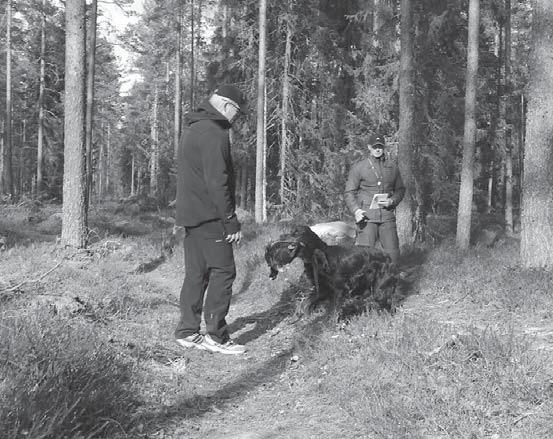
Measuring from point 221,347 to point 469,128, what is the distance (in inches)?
408

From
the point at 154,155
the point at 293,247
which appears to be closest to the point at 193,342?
the point at 293,247

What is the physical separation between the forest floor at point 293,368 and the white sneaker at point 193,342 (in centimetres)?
7

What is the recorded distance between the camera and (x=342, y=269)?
576 centimetres

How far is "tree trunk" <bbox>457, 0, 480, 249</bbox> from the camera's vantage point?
1214 centimetres

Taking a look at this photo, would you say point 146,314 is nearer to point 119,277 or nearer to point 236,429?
point 119,277

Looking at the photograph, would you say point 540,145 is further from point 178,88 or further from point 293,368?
point 178,88

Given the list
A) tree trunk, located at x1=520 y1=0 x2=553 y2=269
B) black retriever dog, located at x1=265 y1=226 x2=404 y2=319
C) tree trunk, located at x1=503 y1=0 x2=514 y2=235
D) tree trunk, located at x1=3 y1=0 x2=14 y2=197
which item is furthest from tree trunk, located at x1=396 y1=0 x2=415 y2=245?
tree trunk, located at x1=3 y1=0 x2=14 y2=197

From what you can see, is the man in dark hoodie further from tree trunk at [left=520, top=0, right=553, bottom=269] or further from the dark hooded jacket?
tree trunk at [left=520, top=0, right=553, bottom=269]

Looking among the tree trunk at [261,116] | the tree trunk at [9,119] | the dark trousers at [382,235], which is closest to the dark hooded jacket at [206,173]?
the dark trousers at [382,235]

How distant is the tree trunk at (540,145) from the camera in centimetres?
680

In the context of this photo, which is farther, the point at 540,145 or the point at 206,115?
the point at 540,145

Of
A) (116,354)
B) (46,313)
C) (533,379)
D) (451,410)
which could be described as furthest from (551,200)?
(46,313)

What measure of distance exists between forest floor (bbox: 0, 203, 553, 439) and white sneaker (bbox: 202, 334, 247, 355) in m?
0.12

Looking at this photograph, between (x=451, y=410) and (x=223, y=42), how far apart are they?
77.0 feet
